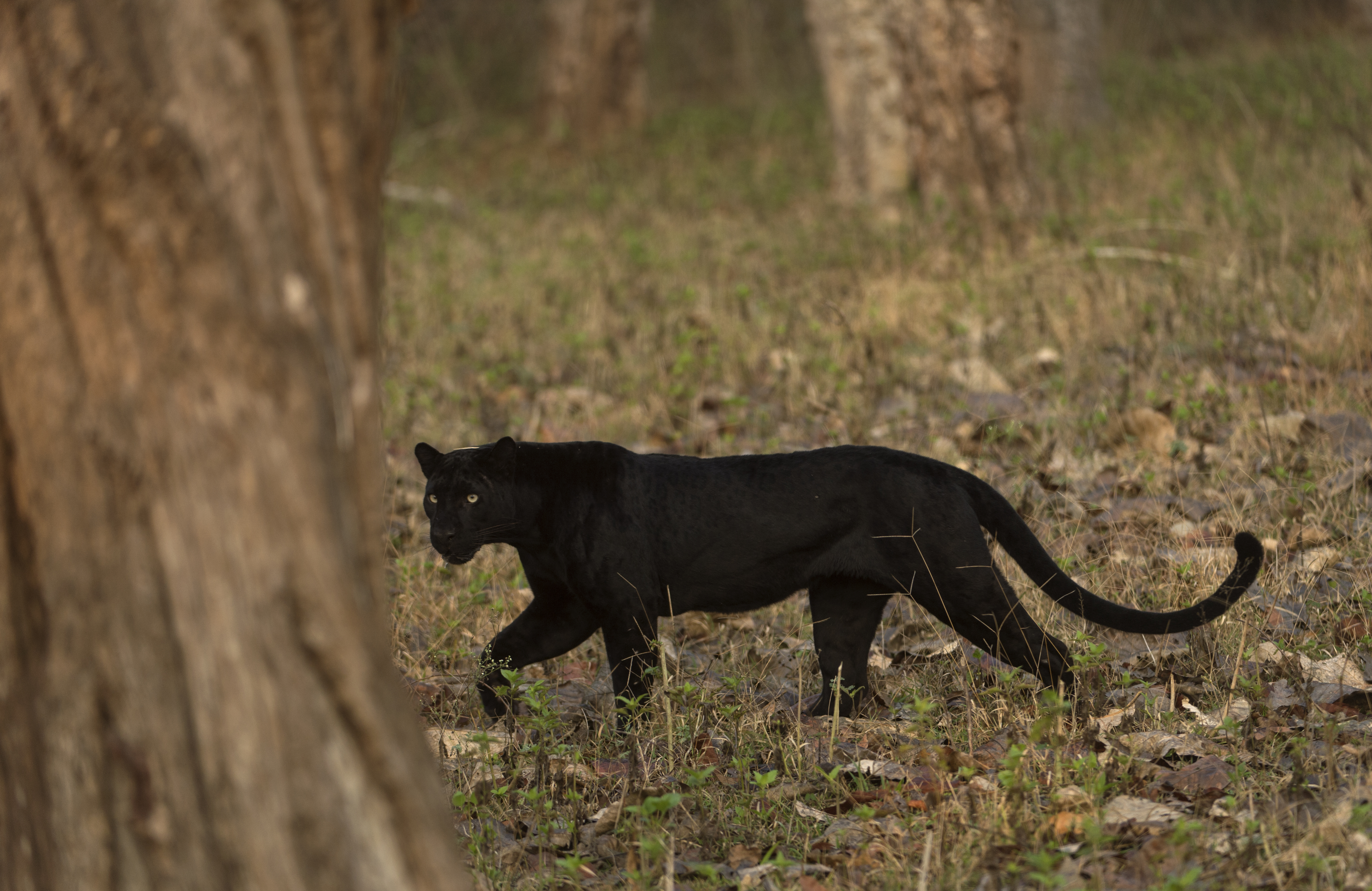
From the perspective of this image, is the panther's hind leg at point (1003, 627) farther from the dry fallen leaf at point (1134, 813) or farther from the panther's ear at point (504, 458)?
the panther's ear at point (504, 458)

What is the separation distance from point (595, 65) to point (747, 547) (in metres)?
13.7

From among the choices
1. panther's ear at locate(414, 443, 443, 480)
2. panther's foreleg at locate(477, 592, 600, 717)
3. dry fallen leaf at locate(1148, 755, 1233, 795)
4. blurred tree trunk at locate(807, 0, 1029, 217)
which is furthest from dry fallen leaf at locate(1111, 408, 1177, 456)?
blurred tree trunk at locate(807, 0, 1029, 217)

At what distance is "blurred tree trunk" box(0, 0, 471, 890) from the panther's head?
182cm

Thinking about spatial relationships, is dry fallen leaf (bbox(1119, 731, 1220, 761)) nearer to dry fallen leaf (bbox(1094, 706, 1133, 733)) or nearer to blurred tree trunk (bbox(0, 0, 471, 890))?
dry fallen leaf (bbox(1094, 706, 1133, 733))

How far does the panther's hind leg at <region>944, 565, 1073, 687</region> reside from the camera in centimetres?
366

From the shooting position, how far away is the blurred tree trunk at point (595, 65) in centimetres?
1633

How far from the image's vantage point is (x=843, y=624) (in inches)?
157

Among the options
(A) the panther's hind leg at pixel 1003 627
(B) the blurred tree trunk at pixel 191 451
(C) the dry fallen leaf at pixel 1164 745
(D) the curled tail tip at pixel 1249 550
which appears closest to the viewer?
(B) the blurred tree trunk at pixel 191 451

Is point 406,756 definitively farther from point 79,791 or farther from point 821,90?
point 821,90

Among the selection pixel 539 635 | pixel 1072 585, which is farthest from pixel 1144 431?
pixel 539 635

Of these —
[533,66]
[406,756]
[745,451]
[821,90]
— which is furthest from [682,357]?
[533,66]

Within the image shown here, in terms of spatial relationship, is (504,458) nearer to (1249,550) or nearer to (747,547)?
(747,547)

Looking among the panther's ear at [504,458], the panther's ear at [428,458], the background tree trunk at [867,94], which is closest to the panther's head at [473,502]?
the panther's ear at [504,458]

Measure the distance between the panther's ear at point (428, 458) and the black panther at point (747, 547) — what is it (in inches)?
2.3
